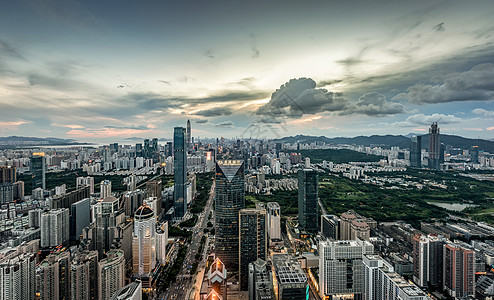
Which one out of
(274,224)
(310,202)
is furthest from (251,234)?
(310,202)

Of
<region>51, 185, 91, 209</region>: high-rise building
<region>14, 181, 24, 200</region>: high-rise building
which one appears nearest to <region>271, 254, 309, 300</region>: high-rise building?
<region>51, 185, 91, 209</region>: high-rise building

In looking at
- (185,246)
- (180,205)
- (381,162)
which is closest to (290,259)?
(185,246)

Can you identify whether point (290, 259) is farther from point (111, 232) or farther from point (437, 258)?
point (111, 232)

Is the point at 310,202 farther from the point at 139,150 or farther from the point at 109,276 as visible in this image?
the point at 139,150

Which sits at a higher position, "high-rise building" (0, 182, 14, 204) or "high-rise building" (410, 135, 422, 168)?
"high-rise building" (410, 135, 422, 168)

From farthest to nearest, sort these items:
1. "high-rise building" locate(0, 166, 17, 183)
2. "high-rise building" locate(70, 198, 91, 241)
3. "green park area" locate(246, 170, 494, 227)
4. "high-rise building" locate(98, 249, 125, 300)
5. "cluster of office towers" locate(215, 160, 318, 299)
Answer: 1. "high-rise building" locate(0, 166, 17, 183)
2. "green park area" locate(246, 170, 494, 227)
3. "high-rise building" locate(70, 198, 91, 241)
4. "cluster of office towers" locate(215, 160, 318, 299)
5. "high-rise building" locate(98, 249, 125, 300)

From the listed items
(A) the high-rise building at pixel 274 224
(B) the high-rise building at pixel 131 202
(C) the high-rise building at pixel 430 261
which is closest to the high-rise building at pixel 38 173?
(B) the high-rise building at pixel 131 202

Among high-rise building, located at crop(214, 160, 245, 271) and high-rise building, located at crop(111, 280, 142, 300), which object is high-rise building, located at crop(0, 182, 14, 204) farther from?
high-rise building, located at crop(111, 280, 142, 300)

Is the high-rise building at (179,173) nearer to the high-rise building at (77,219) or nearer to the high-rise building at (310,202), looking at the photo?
the high-rise building at (77,219)
